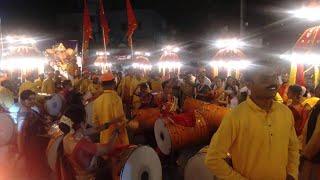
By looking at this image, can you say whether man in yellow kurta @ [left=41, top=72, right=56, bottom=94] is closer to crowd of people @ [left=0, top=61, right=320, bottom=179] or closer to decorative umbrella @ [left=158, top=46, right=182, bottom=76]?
crowd of people @ [left=0, top=61, right=320, bottom=179]

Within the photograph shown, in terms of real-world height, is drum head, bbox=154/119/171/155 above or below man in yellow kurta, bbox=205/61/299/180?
below

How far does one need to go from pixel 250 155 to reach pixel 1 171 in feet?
20.6

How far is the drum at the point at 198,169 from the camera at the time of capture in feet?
20.4

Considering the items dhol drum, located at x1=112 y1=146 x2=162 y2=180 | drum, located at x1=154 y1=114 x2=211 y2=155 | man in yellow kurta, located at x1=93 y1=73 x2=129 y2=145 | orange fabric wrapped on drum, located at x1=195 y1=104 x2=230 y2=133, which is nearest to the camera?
dhol drum, located at x1=112 y1=146 x2=162 y2=180

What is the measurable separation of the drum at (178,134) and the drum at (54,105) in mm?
3522

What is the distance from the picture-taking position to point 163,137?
8.55 m

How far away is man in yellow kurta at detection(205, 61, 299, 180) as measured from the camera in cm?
346

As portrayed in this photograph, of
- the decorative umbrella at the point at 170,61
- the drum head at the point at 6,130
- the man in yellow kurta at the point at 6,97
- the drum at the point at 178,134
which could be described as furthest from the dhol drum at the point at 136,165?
the decorative umbrella at the point at 170,61

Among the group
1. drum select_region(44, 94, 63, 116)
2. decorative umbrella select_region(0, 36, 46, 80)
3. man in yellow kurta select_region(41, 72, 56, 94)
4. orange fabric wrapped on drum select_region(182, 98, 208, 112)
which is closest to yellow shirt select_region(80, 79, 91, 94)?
man in yellow kurta select_region(41, 72, 56, 94)

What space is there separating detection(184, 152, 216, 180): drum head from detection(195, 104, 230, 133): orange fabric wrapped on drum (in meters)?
2.56

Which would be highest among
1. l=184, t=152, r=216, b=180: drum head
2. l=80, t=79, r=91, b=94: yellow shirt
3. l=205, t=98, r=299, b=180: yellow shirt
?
l=205, t=98, r=299, b=180: yellow shirt

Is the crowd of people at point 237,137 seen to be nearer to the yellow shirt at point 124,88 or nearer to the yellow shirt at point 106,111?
the yellow shirt at point 106,111

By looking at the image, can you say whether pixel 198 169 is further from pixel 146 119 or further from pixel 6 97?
pixel 6 97

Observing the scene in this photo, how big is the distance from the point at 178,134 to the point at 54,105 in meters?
4.48
